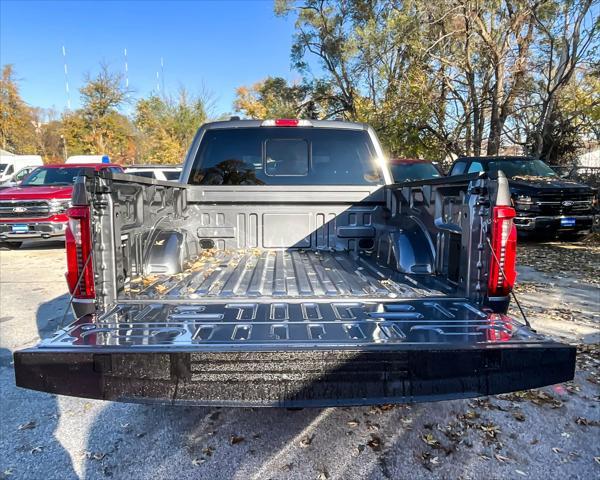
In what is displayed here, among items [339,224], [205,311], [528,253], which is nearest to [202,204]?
[339,224]

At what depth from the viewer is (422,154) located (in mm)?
18672

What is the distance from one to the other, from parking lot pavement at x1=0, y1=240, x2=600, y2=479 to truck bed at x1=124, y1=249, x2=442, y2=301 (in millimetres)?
936

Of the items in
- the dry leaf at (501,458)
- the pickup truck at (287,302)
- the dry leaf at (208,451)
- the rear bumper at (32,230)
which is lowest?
the dry leaf at (501,458)

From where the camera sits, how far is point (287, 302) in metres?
2.66

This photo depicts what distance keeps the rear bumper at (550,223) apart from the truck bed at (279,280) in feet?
23.8

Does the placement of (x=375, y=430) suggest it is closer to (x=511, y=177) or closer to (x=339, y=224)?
(x=339, y=224)

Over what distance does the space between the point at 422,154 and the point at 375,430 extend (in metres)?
17.2

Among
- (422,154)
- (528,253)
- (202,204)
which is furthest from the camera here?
(422,154)

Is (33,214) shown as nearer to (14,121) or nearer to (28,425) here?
(28,425)

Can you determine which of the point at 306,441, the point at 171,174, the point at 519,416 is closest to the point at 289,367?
the point at 306,441

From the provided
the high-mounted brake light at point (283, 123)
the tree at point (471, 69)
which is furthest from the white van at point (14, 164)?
the high-mounted brake light at point (283, 123)

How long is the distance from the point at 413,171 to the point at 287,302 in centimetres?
1062

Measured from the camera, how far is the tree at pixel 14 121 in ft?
135

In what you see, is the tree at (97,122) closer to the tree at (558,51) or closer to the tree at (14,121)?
the tree at (14,121)
